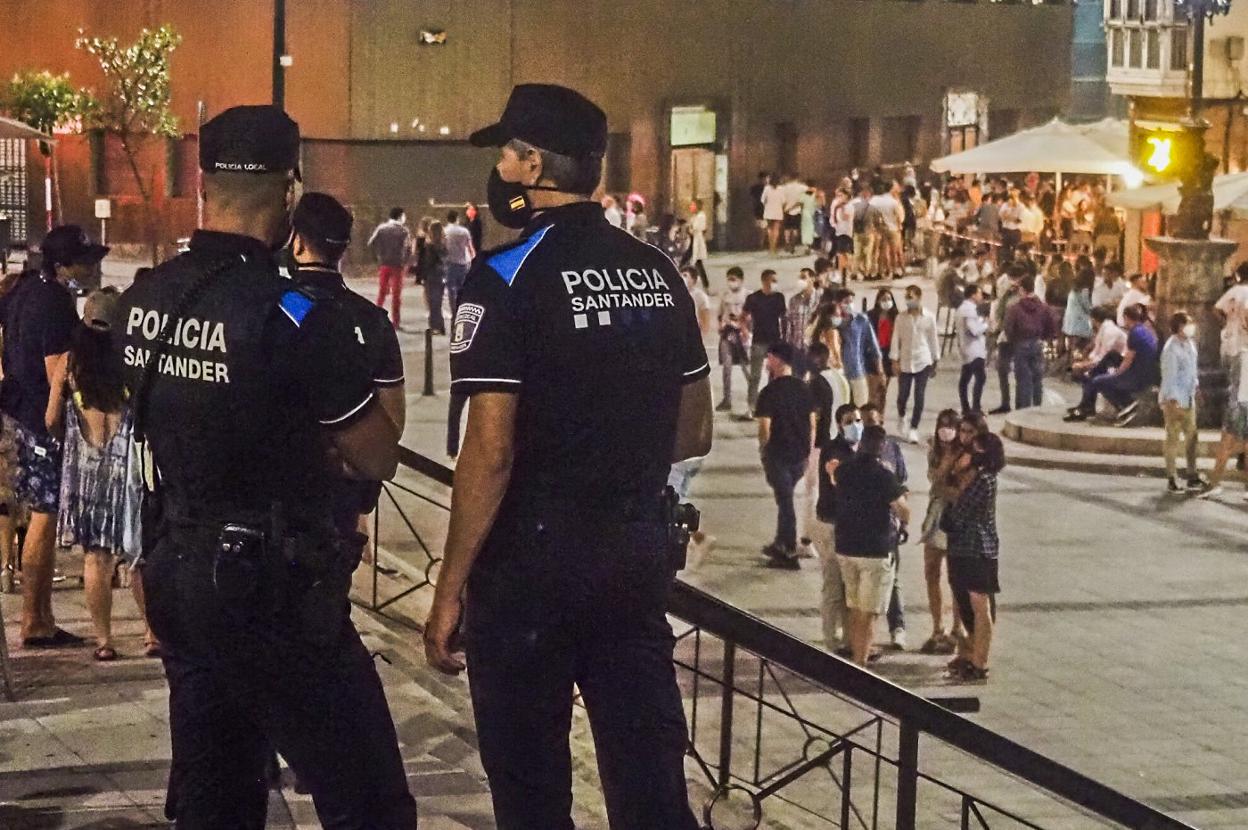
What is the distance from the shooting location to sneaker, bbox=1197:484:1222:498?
18953mm

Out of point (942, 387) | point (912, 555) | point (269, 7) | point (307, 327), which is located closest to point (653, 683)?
point (307, 327)

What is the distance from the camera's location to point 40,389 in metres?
9.21

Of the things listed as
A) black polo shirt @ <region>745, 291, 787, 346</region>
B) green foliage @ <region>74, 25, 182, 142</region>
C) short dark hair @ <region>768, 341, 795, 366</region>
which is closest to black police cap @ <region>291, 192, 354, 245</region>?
short dark hair @ <region>768, 341, 795, 366</region>

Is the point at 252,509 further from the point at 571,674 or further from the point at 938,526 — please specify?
the point at 938,526

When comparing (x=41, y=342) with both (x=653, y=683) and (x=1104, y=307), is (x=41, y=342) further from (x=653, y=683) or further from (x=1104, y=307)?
(x=1104, y=307)

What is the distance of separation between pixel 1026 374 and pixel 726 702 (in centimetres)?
1746

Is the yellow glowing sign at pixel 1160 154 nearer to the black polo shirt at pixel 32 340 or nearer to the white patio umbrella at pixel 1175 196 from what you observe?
the white patio umbrella at pixel 1175 196

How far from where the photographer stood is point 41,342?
901 cm

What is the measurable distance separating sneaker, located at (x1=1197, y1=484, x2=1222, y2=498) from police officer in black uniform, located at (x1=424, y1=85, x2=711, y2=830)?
15612 mm

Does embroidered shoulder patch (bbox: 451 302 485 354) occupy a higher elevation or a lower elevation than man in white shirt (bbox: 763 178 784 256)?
lower

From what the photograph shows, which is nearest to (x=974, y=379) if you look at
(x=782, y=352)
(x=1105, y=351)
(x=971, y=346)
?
(x=971, y=346)

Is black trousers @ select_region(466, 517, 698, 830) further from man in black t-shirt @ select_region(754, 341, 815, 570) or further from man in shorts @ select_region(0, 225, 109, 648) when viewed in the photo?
man in black t-shirt @ select_region(754, 341, 815, 570)

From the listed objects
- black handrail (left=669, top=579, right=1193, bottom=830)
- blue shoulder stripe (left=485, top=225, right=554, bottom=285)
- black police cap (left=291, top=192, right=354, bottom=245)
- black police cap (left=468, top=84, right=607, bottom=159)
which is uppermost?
black police cap (left=468, top=84, right=607, bottom=159)

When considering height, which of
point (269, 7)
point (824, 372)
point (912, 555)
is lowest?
point (912, 555)
